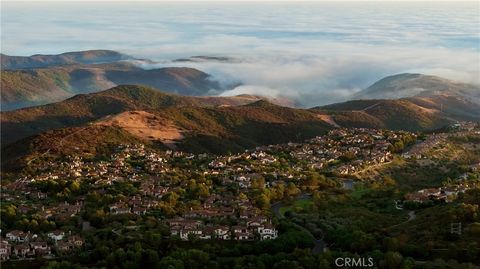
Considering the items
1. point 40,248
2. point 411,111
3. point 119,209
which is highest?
point 119,209

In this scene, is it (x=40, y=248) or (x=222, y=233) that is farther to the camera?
(x=222, y=233)

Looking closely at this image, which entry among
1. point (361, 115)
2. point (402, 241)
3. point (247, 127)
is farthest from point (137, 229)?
point (361, 115)

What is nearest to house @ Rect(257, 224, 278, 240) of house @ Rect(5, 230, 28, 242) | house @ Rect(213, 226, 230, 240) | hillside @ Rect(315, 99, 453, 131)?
house @ Rect(213, 226, 230, 240)

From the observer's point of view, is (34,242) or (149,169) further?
(149,169)

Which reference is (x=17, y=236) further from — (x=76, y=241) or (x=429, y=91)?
(x=429, y=91)

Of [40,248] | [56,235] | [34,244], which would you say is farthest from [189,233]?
[34,244]

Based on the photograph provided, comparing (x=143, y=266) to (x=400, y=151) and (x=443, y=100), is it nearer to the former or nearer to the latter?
(x=400, y=151)
